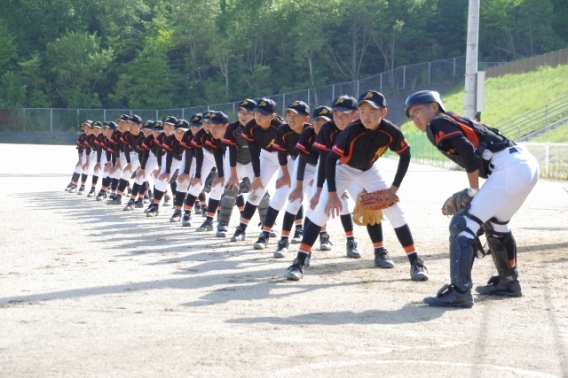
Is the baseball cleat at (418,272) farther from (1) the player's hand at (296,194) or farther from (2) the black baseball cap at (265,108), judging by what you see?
(2) the black baseball cap at (265,108)

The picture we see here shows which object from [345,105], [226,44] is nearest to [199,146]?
[345,105]

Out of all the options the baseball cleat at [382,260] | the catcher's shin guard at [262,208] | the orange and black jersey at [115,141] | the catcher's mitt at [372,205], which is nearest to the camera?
the catcher's mitt at [372,205]

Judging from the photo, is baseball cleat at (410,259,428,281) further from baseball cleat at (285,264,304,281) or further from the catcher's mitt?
baseball cleat at (285,264,304,281)

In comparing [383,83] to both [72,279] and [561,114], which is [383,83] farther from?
[72,279]

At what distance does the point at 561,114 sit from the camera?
45.2m

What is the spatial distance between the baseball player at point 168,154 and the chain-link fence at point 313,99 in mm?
45500

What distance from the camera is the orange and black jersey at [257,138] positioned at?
1297 centimetres

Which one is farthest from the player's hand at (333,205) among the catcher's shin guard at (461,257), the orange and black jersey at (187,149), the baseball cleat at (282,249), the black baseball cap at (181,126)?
the black baseball cap at (181,126)

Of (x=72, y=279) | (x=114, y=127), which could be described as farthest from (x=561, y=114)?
(x=72, y=279)

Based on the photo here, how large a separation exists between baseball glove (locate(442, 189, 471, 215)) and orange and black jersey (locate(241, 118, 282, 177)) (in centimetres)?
497

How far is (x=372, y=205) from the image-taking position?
373 inches

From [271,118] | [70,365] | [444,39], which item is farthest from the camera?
[444,39]

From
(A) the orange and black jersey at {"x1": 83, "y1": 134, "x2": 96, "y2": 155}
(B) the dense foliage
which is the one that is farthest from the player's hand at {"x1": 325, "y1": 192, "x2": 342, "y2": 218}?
(B) the dense foliage

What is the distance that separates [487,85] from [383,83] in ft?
32.5
